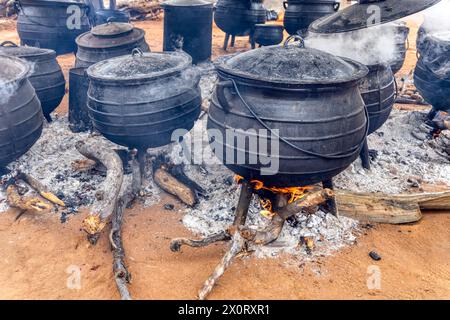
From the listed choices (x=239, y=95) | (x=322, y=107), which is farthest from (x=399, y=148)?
(x=239, y=95)

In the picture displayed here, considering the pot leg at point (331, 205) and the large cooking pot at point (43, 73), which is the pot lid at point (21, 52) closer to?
the large cooking pot at point (43, 73)

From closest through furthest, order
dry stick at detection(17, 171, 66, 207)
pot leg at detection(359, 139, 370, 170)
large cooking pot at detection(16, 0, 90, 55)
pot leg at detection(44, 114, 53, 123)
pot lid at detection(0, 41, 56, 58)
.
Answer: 1. dry stick at detection(17, 171, 66, 207)
2. pot leg at detection(359, 139, 370, 170)
3. pot lid at detection(0, 41, 56, 58)
4. pot leg at detection(44, 114, 53, 123)
5. large cooking pot at detection(16, 0, 90, 55)

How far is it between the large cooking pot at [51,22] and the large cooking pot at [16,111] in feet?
9.96

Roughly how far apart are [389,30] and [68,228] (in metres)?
4.65

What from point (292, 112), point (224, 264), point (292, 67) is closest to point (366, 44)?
point (292, 67)

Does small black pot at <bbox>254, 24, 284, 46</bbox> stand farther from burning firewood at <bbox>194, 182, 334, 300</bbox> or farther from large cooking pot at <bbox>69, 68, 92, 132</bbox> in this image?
burning firewood at <bbox>194, 182, 334, 300</bbox>

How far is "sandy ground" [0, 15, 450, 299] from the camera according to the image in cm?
306

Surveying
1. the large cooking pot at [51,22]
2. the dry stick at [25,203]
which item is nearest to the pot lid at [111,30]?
the large cooking pot at [51,22]

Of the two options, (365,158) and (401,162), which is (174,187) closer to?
(365,158)

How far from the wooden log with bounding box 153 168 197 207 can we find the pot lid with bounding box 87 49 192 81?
124 cm

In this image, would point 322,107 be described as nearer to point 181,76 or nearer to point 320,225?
point 320,225

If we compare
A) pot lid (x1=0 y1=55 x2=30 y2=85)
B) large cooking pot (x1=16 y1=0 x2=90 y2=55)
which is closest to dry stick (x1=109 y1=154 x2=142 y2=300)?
A: pot lid (x1=0 y1=55 x2=30 y2=85)

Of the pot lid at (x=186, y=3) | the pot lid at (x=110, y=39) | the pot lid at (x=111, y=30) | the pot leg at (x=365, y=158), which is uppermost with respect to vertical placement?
the pot lid at (x=186, y=3)

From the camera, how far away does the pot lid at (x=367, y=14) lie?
3445mm
